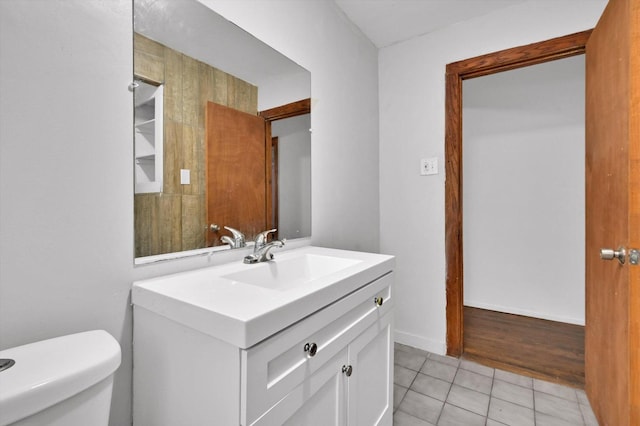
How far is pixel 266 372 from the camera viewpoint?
0.65m

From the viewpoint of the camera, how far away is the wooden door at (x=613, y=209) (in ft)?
3.45

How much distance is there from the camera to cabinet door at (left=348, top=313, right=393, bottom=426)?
1.00 meters

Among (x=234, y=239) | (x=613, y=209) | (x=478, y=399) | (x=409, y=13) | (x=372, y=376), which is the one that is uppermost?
(x=409, y=13)

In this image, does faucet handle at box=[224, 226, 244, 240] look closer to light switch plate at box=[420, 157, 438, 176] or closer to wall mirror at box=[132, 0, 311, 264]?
wall mirror at box=[132, 0, 311, 264]

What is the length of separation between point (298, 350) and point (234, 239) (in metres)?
0.58

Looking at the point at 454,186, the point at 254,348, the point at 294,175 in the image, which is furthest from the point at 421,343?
the point at 254,348

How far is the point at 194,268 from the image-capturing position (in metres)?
1.06

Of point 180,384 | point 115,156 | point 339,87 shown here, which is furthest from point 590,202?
point 115,156

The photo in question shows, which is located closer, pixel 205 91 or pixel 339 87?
pixel 205 91

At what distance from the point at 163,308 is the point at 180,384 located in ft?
0.60

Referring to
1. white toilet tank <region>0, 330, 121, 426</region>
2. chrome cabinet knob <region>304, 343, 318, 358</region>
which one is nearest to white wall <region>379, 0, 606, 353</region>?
chrome cabinet knob <region>304, 343, 318, 358</region>

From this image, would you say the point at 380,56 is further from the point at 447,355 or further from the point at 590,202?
the point at 447,355

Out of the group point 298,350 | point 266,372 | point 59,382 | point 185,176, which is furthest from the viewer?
point 185,176

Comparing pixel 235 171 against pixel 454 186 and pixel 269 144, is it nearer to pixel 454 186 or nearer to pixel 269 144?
pixel 269 144
